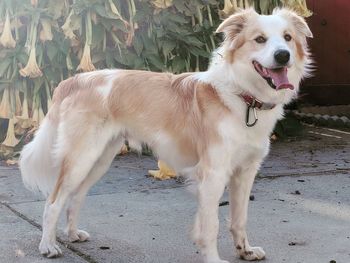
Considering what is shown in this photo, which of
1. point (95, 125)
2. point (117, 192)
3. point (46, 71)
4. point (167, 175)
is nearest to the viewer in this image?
point (95, 125)

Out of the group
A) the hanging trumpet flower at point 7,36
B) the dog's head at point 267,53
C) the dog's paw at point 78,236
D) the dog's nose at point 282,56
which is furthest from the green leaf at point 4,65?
the dog's nose at point 282,56

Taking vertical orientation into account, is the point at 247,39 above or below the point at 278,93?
above

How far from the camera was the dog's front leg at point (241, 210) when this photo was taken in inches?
172

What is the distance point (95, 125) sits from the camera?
448 cm

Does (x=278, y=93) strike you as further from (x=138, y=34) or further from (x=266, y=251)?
(x=138, y=34)

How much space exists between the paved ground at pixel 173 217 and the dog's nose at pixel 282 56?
136 centimetres

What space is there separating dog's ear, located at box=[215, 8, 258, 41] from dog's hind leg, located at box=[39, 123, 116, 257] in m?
1.09

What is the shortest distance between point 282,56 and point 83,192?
1.90 meters

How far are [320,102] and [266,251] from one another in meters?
6.77

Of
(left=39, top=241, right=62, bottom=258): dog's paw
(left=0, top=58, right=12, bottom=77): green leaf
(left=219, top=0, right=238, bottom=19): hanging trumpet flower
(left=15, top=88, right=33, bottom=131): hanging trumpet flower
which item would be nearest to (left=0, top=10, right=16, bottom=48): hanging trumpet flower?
(left=0, top=58, right=12, bottom=77): green leaf

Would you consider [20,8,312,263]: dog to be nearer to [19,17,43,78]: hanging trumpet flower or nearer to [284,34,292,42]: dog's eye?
[284,34,292,42]: dog's eye

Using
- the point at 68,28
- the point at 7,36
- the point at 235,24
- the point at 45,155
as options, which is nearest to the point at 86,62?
the point at 68,28

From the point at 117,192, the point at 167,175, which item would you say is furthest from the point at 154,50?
the point at 117,192

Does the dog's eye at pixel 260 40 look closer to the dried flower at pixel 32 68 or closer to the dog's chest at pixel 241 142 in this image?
the dog's chest at pixel 241 142
